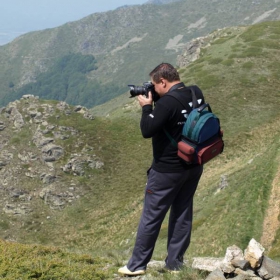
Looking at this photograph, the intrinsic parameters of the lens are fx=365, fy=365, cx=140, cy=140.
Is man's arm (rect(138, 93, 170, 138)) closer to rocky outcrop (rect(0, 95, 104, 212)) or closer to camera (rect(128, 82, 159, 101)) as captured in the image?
camera (rect(128, 82, 159, 101))

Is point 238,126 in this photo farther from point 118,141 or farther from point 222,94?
point 118,141

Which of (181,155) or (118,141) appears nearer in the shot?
(181,155)

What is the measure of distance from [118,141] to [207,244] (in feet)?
120

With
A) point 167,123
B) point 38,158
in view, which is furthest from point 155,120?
point 38,158

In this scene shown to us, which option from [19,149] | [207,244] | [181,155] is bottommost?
[207,244]

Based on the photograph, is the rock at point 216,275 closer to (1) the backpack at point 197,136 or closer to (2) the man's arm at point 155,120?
(1) the backpack at point 197,136

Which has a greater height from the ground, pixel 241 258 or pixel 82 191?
pixel 241 258

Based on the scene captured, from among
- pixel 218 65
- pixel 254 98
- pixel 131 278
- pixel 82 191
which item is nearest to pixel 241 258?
pixel 131 278

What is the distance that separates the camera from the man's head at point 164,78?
884cm

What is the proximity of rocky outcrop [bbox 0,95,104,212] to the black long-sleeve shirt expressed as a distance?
3746cm

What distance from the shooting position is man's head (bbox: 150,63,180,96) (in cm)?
884

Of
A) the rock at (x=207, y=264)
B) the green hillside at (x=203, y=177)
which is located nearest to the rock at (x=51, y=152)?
the green hillside at (x=203, y=177)

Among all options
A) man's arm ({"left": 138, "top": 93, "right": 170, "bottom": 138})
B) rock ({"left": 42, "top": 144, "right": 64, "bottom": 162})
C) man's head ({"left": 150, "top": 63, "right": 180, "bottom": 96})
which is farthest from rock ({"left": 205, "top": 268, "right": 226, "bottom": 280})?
rock ({"left": 42, "top": 144, "right": 64, "bottom": 162})

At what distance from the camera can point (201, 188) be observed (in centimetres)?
3462
